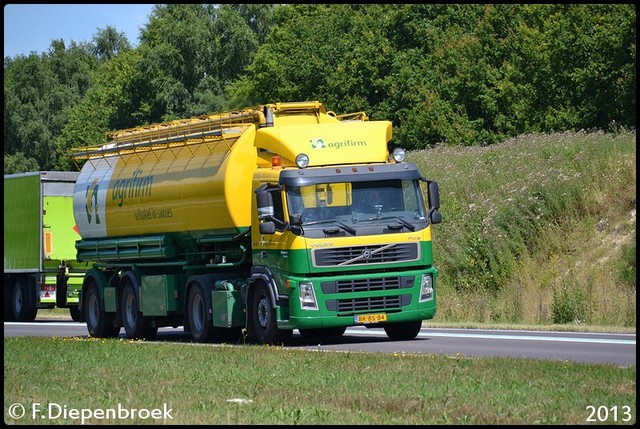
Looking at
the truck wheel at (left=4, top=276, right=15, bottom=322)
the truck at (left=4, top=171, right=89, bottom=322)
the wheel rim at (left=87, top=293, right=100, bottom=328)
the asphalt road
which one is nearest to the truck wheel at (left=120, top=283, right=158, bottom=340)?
the asphalt road

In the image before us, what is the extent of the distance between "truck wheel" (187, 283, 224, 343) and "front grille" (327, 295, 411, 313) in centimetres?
Result: 324

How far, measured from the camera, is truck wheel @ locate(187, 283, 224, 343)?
24.7m

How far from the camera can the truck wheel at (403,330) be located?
2380cm

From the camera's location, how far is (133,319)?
2773 cm

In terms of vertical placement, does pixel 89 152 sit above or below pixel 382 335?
above

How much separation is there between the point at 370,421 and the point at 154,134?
15890mm

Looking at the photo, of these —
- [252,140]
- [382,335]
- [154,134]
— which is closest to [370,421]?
[252,140]

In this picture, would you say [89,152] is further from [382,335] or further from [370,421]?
[370,421]

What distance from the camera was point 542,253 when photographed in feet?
122

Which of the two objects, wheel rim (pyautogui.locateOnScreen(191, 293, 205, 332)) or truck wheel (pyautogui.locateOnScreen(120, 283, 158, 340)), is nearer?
wheel rim (pyautogui.locateOnScreen(191, 293, 205, 332))

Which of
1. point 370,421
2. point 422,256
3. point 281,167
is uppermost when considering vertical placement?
point 281,167

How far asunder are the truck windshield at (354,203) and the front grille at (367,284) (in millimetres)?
884

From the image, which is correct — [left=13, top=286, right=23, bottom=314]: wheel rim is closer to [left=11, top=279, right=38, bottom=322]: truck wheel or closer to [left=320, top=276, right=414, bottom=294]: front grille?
[left=11, top=279, right=38, bottom=322]: truck wheel

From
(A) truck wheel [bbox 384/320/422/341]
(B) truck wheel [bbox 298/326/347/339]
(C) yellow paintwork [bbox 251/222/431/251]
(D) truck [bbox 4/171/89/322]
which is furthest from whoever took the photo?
(D) truck [bbox 4/171/89/322]
